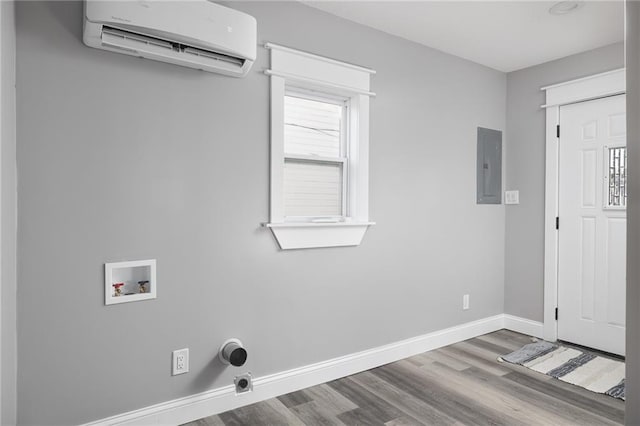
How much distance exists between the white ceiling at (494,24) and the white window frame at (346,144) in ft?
1.26

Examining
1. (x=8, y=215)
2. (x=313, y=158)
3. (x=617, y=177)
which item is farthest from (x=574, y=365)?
(x=8, y=215)

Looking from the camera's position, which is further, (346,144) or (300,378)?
(346,144)

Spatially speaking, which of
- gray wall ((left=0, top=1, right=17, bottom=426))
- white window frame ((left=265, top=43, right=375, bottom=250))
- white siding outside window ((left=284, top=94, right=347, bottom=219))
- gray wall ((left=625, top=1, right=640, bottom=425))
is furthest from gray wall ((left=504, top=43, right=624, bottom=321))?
gray wall ((left=0, top=1, right=17, bottom=426))

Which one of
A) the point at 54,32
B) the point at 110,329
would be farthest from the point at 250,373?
the point at 54,32

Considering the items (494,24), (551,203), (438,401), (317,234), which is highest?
(494,24)

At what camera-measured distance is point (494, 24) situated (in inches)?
110

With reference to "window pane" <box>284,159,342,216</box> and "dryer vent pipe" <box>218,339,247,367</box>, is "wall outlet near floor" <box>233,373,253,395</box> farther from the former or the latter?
"window pane" <box>284,159,342,216</box>

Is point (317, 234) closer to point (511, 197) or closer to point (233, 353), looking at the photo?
point (233, 353)

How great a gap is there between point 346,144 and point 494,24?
4.43 ft

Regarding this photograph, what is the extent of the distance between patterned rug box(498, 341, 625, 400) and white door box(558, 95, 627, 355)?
0.25 meters

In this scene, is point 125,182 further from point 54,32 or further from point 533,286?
point 533,286

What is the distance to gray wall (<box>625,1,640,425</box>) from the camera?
51 cm

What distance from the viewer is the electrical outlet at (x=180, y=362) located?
2.08 m

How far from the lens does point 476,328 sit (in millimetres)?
3547
